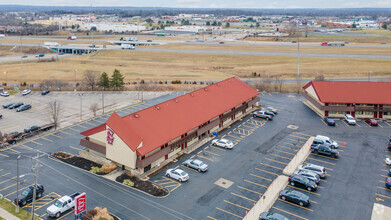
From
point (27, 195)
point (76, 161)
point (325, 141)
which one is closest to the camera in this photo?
point (27, 195)

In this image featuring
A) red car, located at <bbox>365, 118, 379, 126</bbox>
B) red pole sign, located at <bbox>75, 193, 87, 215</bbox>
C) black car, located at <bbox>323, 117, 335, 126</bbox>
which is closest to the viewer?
red pole sign, located at <bbox>75, 193, 87, 215</bbox>

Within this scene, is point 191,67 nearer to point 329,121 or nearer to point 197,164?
point 329,121

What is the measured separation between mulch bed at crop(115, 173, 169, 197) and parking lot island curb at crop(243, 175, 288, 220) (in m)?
11.3

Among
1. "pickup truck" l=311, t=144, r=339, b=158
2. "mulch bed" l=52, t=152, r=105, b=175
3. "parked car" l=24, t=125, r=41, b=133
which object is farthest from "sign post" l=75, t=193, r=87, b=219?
"pickup truck" l=311, t=144, r=339, b=158

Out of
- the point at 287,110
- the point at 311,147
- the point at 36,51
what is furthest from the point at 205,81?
the point at 36,51

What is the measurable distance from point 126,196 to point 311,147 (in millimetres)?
31326

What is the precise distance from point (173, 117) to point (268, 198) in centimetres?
2173

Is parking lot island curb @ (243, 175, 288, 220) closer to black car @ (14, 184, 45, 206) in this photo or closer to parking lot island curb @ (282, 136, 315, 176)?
parking lot island curb @ (282, 136, 315, 176)

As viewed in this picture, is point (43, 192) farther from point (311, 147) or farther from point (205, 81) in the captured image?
point (205, 81)

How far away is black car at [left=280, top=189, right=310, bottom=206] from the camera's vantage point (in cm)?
3929

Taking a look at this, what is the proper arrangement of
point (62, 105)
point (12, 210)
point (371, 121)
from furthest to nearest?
point (62, 105)
point (371, 121)
point (12, 210)

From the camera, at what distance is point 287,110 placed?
7738 cm

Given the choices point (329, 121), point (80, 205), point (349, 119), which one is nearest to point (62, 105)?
point (80, 205)

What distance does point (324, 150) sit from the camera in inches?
2089
